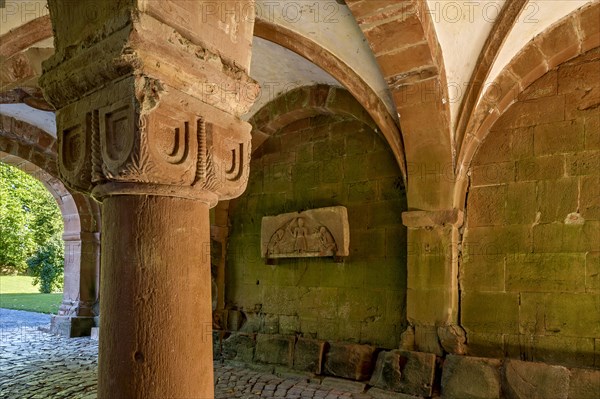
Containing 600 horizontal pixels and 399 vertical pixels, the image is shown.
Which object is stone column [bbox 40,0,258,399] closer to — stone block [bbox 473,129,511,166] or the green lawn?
stone block [bbox 473,129,511,166]

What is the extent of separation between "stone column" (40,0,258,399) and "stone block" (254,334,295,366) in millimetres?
3568

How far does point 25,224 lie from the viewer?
17.1 meters

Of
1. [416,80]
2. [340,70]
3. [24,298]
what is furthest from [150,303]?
[24,298]

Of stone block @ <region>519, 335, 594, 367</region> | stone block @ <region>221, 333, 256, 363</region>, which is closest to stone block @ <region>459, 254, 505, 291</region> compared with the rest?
stone block @ <region>519, 335, 594, 367</region>

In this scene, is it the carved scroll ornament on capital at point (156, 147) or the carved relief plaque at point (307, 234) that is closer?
the carved scroll ornament on capital at point (156, 147)

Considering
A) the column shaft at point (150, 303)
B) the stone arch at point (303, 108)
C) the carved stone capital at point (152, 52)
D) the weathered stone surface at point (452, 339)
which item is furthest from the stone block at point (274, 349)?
the carved stone capital at point (152, 52)

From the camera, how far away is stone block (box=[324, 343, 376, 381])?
444cm

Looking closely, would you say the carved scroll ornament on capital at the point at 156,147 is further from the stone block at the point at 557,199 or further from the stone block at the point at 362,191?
the stone block at the point at 362,191

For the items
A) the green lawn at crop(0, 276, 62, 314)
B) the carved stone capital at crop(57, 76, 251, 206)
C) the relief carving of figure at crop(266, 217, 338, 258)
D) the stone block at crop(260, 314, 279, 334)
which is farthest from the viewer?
the green lawn at crop(0, 276, 62, 314)

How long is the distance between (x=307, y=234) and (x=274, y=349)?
4.56 feet

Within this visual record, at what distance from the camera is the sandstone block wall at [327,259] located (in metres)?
4.71

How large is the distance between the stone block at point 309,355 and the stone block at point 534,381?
186 centimetres

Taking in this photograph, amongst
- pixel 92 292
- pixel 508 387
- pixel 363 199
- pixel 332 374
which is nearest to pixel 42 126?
pixel 92 292

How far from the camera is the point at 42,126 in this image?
6898mm
